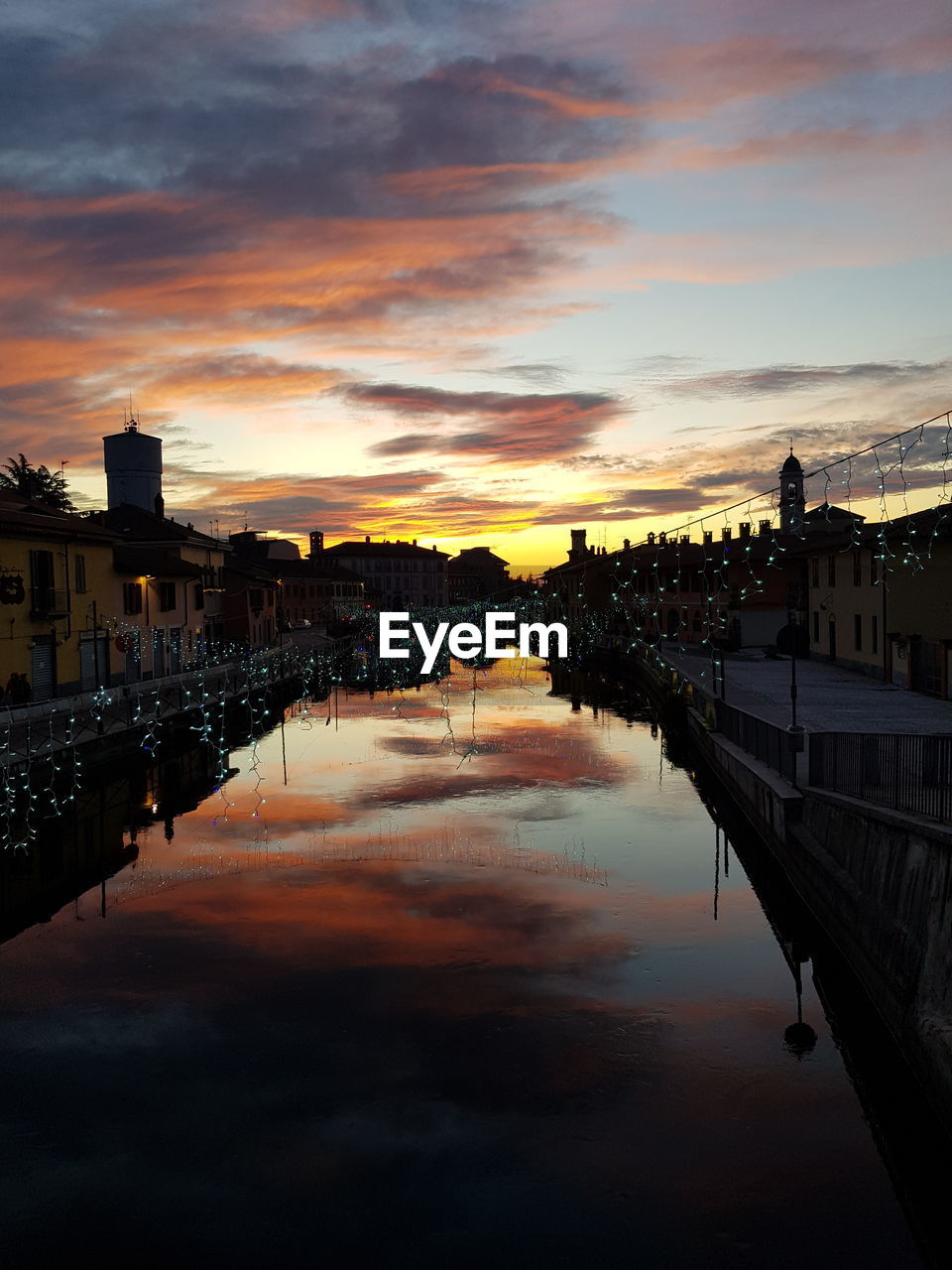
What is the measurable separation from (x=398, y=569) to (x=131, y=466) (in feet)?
320

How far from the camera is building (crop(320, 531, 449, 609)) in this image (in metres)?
179

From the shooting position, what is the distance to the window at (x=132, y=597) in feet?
156

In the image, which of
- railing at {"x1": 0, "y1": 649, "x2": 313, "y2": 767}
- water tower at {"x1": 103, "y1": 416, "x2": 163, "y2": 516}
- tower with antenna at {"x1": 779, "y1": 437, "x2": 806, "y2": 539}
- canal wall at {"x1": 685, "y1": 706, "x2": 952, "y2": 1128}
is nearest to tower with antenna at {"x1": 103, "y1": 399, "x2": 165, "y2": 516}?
water tower at {"x1": 103, "y1": 416, "x2": 163, "y2": 516}

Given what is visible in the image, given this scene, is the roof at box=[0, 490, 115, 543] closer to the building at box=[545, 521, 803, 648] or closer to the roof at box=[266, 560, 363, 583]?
the building at box=[545, 521, 803, 648]

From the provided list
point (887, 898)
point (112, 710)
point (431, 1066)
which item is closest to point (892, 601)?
point (887, 898)

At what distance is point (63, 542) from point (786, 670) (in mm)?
33967

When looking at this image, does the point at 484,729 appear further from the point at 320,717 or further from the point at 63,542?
the point at 63,542

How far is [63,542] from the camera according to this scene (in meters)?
40.1

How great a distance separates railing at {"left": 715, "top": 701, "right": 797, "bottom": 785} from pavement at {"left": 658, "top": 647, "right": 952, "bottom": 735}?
3.52 feet

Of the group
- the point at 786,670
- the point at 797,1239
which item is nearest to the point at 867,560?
the point at 786,670

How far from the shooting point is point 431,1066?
12.5 m

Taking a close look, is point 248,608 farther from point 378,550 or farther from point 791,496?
point 378,550

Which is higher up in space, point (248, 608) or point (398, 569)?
point (398, 569)

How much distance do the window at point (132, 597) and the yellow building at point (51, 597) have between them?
7.41 ft
